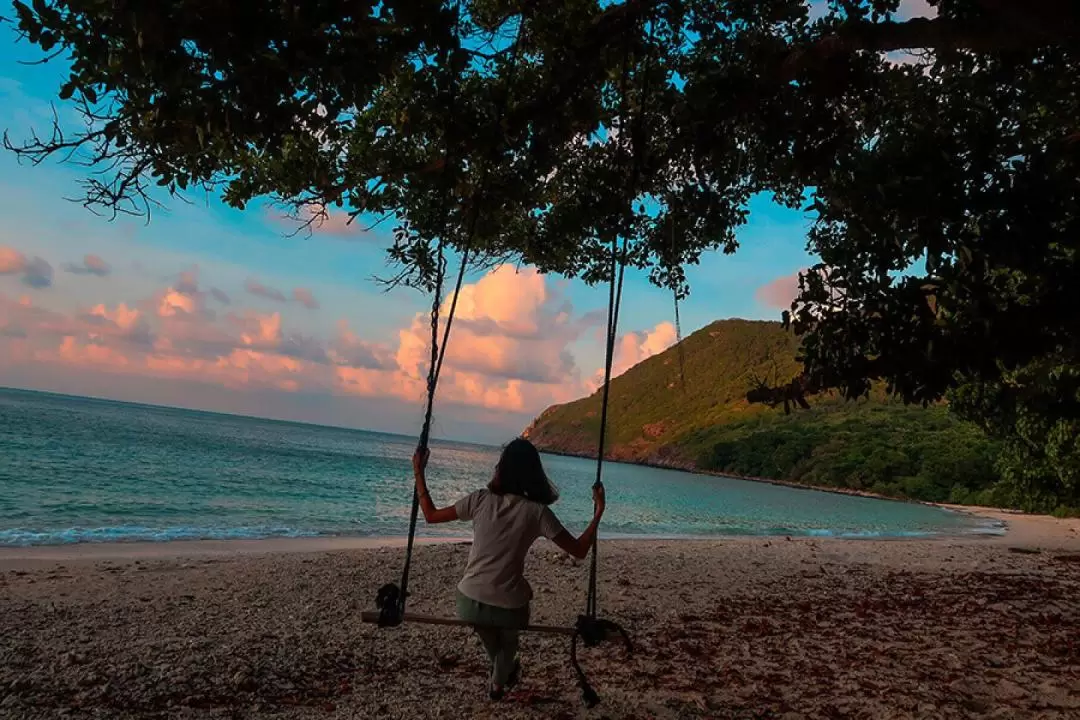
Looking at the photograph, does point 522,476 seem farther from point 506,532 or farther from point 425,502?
point 425,502

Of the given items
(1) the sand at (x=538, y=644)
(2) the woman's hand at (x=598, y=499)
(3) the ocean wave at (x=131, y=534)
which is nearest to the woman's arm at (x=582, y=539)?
(2) the woman's hand at (x=598, y=499)

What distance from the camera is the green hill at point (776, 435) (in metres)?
57.0

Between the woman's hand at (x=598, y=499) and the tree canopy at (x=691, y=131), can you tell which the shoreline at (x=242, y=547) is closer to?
the tree canopy at (x=691, y=131)

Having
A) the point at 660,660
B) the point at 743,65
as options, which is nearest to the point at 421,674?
the point at 660,660

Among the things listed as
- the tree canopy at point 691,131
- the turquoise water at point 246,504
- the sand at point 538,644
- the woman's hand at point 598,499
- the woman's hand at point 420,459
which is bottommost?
the turquoise water at point 246,504

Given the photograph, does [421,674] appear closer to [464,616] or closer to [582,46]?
[464,616]

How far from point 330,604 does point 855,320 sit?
6.11 meters

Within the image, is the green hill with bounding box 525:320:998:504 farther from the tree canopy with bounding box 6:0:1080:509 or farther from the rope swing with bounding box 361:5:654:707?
the rope swing with bounding box 361:5:654:707

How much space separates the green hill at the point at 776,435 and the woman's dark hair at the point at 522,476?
28942 mm

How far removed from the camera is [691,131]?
6164 millimetres

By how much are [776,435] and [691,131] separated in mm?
82948

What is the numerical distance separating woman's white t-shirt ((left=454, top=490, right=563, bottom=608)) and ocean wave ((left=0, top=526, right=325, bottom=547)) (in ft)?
42.6

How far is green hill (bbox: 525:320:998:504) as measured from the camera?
57000mm

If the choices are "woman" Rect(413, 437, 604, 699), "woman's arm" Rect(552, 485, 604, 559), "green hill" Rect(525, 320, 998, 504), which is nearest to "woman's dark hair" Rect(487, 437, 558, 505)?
"woman" Rect(413, 437, 604, 699)
